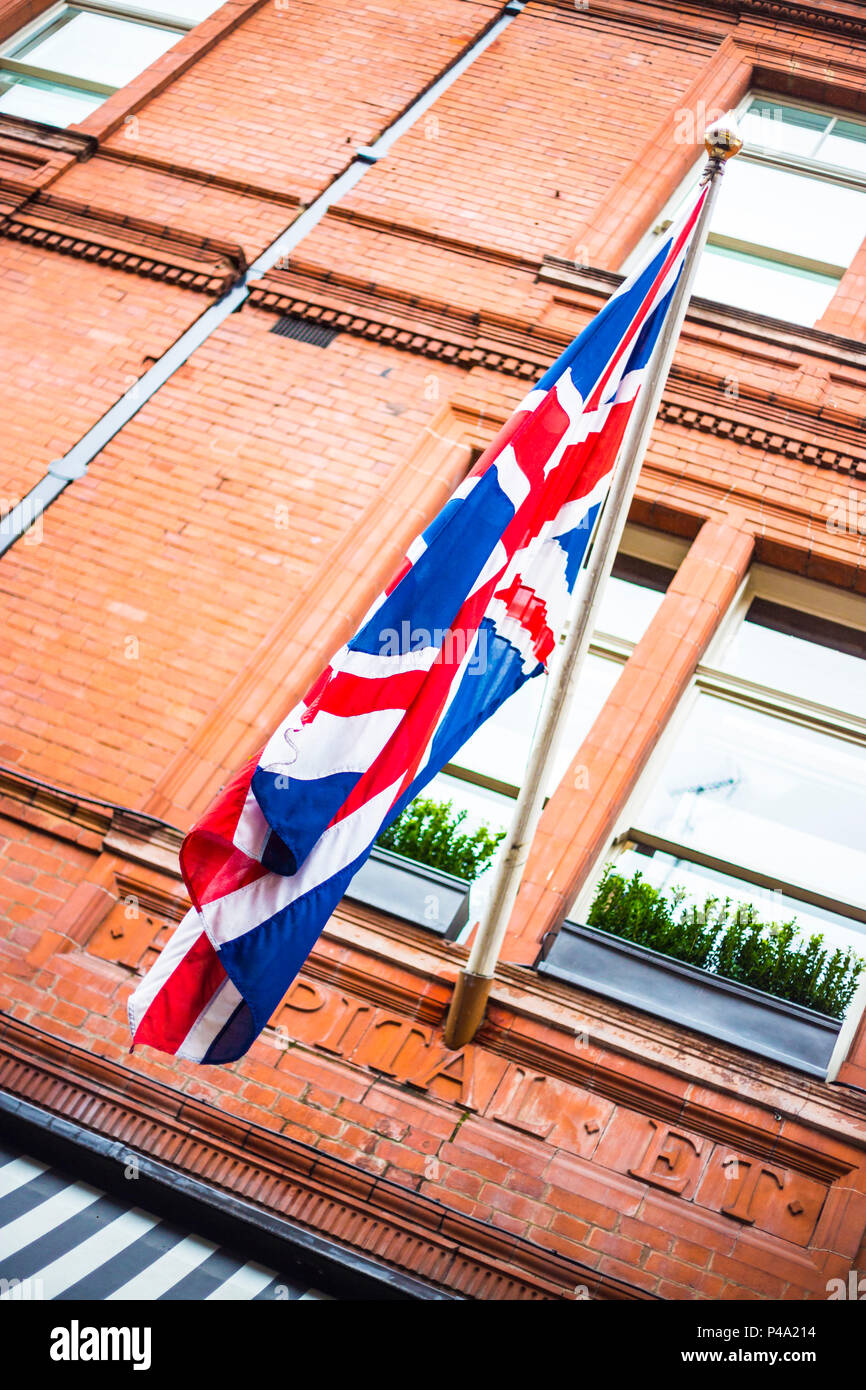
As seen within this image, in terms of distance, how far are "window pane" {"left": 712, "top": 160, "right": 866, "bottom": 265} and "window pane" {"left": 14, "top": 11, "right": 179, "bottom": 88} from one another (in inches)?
212

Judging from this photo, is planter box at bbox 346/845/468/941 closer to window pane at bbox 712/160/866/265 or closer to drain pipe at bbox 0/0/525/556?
drain pipe at bbox 0/0/525/556

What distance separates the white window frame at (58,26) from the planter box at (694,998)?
8.70m

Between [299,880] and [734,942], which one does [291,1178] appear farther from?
[734,942]

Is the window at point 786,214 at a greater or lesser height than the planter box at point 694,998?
greater

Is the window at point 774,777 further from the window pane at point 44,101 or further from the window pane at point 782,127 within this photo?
the window pane at point 44,101

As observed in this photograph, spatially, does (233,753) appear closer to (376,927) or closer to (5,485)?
(376,927)

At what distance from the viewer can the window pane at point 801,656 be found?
7.13 metres

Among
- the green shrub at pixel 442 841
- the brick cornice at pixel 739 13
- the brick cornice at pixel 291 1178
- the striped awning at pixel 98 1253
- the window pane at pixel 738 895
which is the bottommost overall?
the striped awning at pixel 98 1253

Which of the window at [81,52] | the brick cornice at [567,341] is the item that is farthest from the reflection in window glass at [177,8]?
the brick cornice at [567,341]

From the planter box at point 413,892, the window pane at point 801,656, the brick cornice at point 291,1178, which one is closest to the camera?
the brick cornice at point 291,1178

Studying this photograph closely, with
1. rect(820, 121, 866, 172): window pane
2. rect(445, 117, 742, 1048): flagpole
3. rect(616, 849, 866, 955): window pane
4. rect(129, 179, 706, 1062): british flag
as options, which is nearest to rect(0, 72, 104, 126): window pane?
rect(820, 121, 866, 172): window pane

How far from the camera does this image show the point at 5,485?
24.2 feet

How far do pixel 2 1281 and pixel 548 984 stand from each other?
2.58 metres

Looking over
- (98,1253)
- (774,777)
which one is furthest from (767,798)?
(98,1253)
